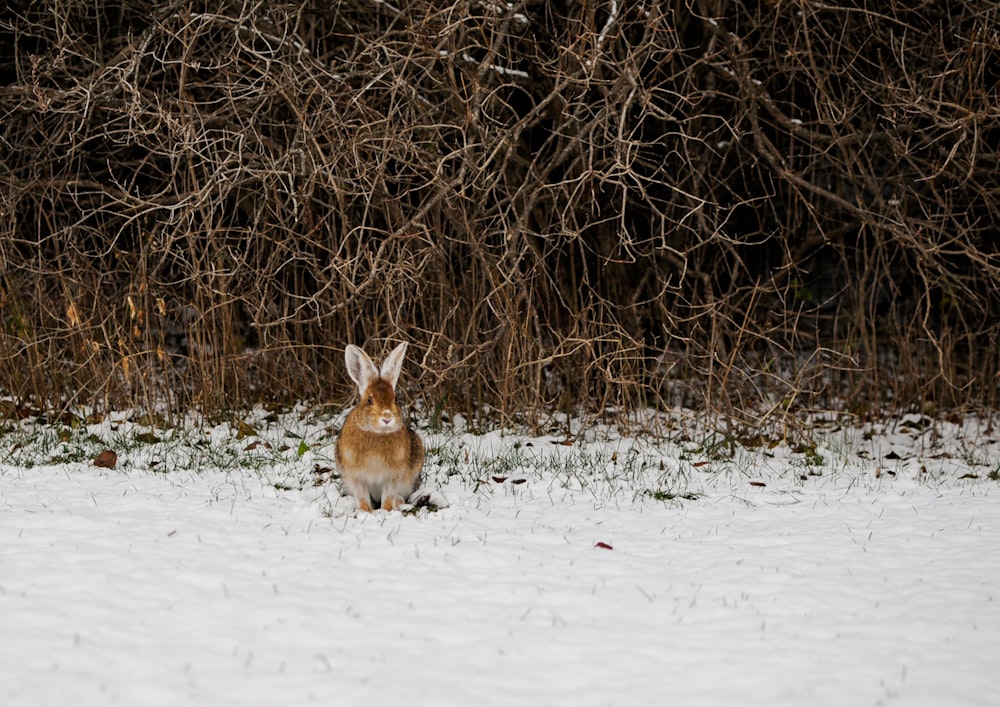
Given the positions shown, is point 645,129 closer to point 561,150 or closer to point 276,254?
point 561,150

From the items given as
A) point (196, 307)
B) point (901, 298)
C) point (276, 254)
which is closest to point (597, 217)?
point (276, 254)

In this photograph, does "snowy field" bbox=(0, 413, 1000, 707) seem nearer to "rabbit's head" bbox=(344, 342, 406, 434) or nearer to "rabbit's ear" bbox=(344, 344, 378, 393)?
"rabbit's head" bbox=(344, 342, 406, 434)

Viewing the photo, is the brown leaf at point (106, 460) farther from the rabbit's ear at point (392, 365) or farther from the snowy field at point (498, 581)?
the rabbit's ear at point (392, 365)

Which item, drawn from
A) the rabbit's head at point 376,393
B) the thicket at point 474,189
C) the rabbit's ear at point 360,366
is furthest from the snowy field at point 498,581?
the thicket at point 474,189

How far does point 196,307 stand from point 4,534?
3.36 m

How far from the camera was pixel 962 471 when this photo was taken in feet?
24.5

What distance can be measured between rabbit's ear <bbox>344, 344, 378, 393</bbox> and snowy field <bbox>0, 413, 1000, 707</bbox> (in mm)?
712

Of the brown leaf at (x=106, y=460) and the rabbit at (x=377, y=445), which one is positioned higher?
the rabbit at (x=377, y=445)

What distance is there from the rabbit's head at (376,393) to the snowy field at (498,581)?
1.68ft

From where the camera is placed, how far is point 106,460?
22.5 ft

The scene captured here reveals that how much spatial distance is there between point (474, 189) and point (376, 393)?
2.80 meters

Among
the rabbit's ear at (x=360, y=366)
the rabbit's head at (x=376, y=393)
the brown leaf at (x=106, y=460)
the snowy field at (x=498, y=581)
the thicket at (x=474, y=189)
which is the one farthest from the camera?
the thicket at (x=474, y=189)

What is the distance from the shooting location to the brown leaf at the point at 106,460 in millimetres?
6828

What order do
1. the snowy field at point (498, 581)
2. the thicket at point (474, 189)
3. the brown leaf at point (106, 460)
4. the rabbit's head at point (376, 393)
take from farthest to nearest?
the thicket at point (474, 189)
the brown leaf at point (106, 460)
the rabbit's head at point (376, 393)
the snowy field at point (498, 581)
